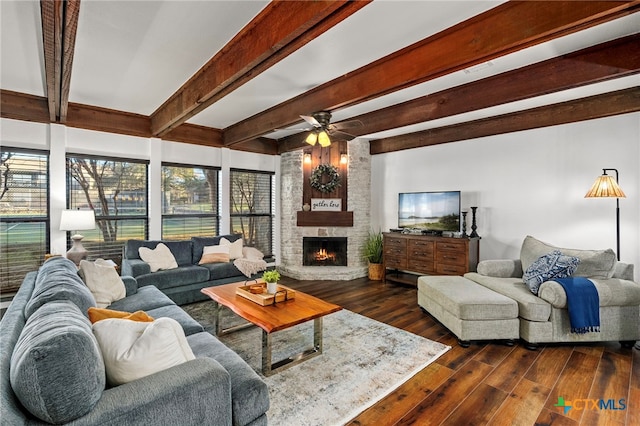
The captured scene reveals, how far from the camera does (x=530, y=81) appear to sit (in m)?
3.04

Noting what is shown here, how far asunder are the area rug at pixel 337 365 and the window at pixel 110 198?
2195 millimetres

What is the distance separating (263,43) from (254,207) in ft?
14.8

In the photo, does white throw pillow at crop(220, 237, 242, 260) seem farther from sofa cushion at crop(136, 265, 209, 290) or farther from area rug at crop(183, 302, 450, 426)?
area rug at crop(183, 302, 450, 426)

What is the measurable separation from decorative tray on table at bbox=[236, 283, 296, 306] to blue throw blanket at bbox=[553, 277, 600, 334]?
2709 mm

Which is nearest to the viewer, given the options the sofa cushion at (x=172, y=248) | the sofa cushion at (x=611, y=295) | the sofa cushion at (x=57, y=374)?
the sofa cushion at (x=57, y=374)

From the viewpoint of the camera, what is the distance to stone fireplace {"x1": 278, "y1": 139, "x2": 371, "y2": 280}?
6.18 metres

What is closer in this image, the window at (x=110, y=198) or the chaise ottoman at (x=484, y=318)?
the chaise ottoman at (x=484, y=318)

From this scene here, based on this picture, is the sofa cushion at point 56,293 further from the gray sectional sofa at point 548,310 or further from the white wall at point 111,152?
the gray sectional sofa at point 548,310

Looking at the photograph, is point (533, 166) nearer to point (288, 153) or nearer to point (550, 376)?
point (550, 376)

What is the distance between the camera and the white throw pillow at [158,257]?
4.30m

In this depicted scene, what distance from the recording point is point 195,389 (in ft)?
4.62

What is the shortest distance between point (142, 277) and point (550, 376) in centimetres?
453

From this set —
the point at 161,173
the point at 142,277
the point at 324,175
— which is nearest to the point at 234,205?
the point at 161,173

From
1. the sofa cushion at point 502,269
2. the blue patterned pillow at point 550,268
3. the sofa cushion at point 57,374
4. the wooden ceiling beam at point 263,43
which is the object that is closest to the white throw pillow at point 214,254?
the wooden ceiling beam at point 263,43
